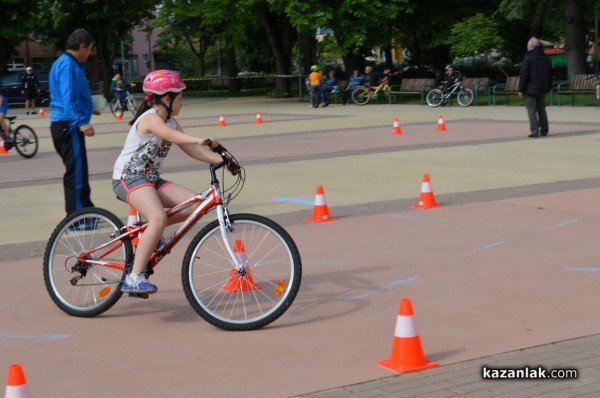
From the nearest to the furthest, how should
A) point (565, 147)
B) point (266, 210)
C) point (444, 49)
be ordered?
point (266, 210) < point (565, 147) < point (444, 49)

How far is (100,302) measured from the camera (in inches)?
275

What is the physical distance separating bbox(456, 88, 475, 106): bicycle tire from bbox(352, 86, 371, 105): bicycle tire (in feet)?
18.6

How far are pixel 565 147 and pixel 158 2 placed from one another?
3956cm

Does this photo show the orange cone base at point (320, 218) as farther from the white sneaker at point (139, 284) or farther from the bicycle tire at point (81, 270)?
the white sneaker at point (139, 284)

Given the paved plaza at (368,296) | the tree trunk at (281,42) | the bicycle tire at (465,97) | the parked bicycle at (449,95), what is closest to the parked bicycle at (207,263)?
the paved plaza at (368,296)

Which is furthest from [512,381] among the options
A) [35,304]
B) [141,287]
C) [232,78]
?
[232,78]

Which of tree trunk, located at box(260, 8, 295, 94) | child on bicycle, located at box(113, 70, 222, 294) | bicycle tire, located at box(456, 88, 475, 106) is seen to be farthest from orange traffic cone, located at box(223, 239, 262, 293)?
tree trunk, located at box(260, 8, 295, 94)

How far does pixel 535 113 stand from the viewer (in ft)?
64.3

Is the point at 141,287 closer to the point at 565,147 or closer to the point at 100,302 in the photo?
the point at 100,302

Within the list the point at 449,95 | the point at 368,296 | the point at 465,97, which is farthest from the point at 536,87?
the point at 449,95

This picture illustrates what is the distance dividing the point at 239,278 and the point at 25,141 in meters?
14.0

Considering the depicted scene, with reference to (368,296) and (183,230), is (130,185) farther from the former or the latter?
(368,296)

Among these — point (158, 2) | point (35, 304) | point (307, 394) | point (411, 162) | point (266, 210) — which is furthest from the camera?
point (158, 2)

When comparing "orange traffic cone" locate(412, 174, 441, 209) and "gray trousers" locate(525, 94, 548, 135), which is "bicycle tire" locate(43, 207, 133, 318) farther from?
"gray trousers" locate(525, 94, 548, 135)
